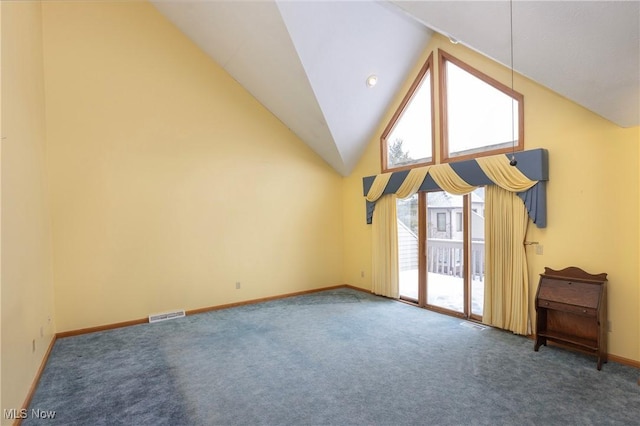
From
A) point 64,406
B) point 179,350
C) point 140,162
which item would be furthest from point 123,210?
point 64,406

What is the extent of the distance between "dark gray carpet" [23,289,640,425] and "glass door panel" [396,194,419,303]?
1141 millimetres

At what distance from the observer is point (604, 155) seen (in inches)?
132

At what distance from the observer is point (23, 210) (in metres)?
2.88

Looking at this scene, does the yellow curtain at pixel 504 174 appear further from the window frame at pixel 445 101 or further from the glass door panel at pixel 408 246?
the glass door panel at pixel 408 246

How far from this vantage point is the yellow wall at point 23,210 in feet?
7.75

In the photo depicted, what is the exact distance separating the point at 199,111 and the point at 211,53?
923 millimetres

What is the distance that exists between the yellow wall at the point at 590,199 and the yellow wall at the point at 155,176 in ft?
12.3

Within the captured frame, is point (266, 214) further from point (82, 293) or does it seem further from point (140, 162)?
→ point (82, 293)

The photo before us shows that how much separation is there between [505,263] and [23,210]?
4.98 m

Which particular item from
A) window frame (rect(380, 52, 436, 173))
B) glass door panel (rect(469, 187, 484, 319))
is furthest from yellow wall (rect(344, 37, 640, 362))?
window frame (rect(380, 52, 436, 173))

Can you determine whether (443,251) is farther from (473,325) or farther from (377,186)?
(377,186)

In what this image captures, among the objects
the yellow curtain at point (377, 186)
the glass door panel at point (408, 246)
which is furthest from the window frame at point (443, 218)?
the yellow curtain at point (377, 186)

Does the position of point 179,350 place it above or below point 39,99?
below
